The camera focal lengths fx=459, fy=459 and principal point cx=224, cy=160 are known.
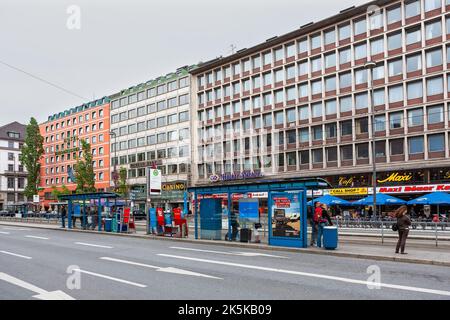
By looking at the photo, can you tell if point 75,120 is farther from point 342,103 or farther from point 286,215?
point 286,215

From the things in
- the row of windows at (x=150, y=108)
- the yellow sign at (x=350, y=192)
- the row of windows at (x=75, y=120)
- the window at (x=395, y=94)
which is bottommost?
the yellow sign at (x=350, y=192)

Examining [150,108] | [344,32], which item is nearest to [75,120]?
[150,108]

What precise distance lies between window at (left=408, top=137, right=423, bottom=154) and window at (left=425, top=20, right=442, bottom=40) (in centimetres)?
980

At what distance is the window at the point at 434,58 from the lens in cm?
→ 4348

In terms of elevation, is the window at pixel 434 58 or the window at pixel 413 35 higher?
the window at pixel 413 35

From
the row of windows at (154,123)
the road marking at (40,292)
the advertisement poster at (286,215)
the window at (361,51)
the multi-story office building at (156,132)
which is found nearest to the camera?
the road marking at (40,292)

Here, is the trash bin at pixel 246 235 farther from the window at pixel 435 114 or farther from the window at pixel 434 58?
A: the window at pixel 434 58

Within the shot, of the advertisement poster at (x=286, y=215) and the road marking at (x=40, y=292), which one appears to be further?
the advertisement poster at (x=286, y=215)

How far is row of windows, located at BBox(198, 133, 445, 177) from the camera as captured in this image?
4438 centimetres

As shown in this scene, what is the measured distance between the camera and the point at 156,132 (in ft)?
245

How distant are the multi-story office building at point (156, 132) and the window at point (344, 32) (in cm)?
2562

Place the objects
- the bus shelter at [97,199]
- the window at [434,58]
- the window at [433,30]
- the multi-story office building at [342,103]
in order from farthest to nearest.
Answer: the multi-story office building at [342,103], the window at [433,30], the window at [434,58], the bus shelter at [97,199]

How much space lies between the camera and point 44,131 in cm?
10506

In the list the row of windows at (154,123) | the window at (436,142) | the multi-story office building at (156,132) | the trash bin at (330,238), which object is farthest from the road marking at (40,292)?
the row of windows at (154,123)
